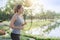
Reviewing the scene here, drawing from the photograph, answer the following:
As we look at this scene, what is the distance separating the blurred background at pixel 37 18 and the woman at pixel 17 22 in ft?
0.26

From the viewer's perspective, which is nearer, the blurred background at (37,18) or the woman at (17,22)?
the woman at (17,22)

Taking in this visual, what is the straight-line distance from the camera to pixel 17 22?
9.37 ft

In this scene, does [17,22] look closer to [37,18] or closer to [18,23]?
[18,23]

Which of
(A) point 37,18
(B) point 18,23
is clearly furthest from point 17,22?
(A) point 37,18

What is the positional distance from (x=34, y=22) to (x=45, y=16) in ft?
0.52

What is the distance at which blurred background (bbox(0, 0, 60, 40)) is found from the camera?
9.72 ft

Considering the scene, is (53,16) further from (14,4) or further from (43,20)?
(14,4)

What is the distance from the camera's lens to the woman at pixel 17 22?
2.84 meters

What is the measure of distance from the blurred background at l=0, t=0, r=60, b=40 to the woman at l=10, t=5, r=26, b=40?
3.1 inches

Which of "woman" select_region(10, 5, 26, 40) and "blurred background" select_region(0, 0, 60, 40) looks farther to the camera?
"blurred background" select_region(0, 0, 60, 40)

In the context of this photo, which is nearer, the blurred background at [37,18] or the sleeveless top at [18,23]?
the sleeveless top at [18,23]

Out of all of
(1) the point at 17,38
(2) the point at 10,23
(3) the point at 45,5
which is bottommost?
(1) the point at 17,38

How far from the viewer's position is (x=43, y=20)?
2.98 meters

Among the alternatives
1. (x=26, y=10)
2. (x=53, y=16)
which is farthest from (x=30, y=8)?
(x=53, y=16)
